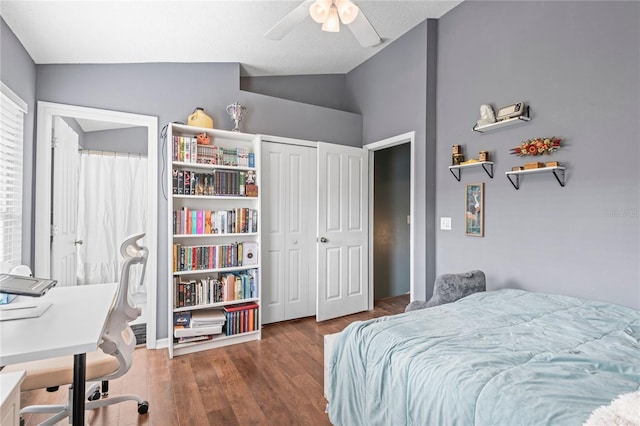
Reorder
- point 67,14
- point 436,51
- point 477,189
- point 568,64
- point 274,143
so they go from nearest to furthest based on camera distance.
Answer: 1. point 67,14
2. point 568,64
3. point 477,189
4. point 436,51
5. point 274,143

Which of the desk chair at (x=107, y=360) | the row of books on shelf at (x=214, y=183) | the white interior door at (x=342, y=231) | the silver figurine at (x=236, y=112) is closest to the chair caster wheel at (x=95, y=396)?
the desk chair at (x=107, y=360)

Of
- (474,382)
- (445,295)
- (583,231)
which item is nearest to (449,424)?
(474,382)

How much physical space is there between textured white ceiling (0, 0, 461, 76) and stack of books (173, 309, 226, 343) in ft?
7.57

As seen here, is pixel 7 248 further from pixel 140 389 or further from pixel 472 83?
pixel 472 83

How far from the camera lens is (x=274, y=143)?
11.3 feet

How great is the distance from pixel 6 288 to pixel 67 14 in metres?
1.79

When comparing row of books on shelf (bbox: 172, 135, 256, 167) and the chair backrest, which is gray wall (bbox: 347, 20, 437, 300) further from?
the chair backrest

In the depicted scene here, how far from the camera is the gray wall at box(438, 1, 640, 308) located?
6.46 ft

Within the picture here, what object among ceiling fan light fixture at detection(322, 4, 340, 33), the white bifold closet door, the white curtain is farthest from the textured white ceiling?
the white curtain

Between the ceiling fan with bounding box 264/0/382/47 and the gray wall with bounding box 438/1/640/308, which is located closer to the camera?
the ceiling fan with bounding box 264/0/382/47

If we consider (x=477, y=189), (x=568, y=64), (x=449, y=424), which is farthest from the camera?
(x=477, y=189)

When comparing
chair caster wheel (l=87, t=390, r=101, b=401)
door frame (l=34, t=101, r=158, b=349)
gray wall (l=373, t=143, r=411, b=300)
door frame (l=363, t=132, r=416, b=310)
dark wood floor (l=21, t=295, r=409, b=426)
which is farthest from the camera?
gray wall (l=373, t=143, r=411, b=300)

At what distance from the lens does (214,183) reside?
9.82 feet

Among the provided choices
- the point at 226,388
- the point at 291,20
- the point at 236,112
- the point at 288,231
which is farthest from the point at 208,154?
the point at 226,388
